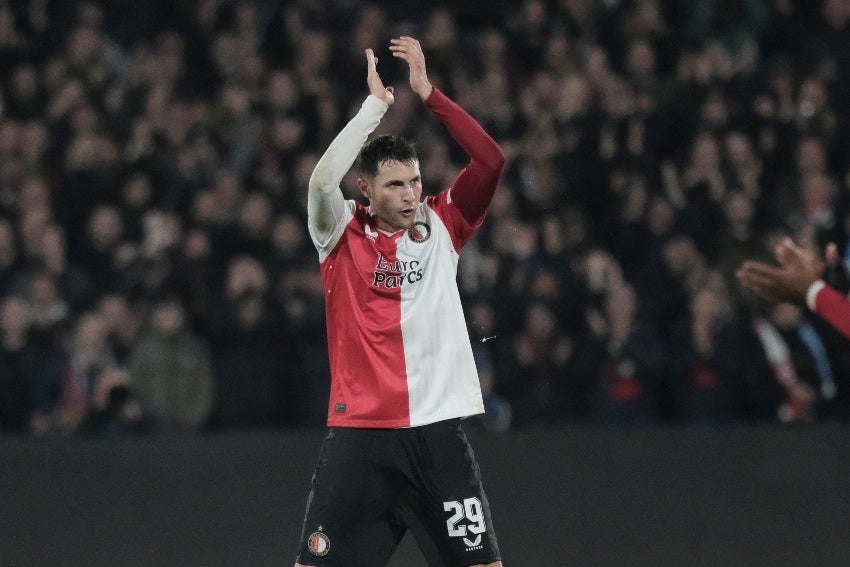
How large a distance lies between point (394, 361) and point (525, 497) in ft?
9.88

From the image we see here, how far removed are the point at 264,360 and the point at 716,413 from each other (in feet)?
8.69

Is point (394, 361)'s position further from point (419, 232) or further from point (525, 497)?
point (525, 497)

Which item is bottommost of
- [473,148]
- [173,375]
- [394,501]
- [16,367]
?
[394,501]

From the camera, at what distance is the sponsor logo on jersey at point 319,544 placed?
531 centimetres

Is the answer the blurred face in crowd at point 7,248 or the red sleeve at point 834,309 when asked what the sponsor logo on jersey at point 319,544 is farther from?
the blurred face in crowd at point 7,248

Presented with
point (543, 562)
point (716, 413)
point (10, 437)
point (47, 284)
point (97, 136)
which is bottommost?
point (543, 562)

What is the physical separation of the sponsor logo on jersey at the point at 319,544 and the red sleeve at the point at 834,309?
1.96 meters

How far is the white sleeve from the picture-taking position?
5238 millimetres

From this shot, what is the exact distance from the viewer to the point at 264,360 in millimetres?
8562

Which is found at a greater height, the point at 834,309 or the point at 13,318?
the point at 13,318

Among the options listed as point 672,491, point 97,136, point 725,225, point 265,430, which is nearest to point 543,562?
point 672,491

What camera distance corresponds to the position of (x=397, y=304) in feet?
17.9

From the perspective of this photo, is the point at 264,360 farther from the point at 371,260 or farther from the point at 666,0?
the point at 666,0

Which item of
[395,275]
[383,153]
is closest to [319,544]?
[395,275]
